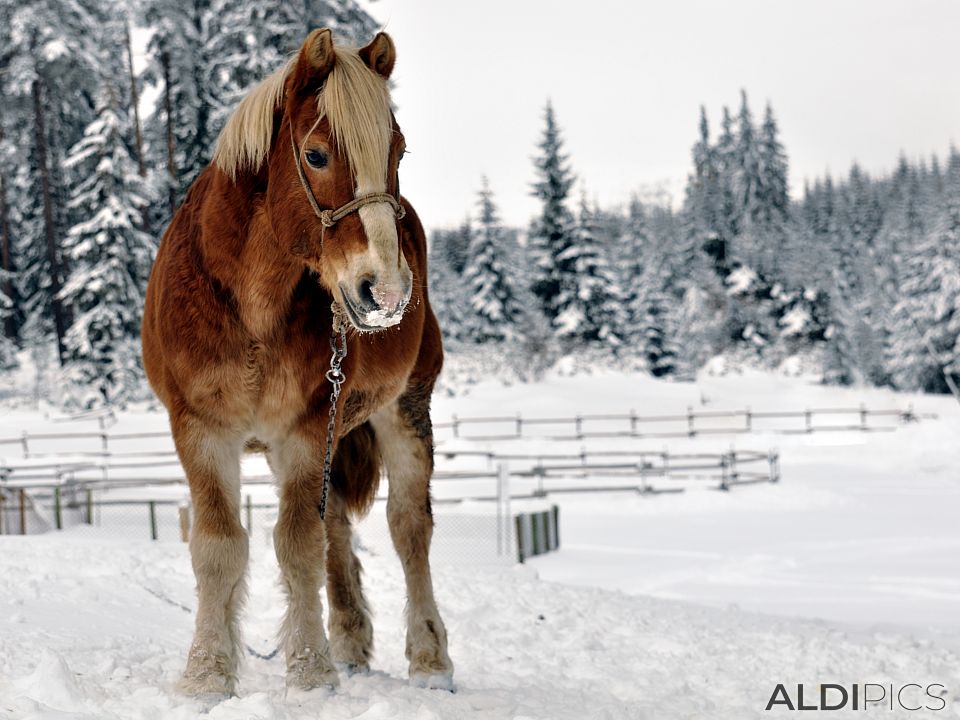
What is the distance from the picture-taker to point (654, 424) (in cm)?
3544

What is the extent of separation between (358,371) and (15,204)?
134 ft

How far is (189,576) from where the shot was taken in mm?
7582

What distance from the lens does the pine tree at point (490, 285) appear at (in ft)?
153

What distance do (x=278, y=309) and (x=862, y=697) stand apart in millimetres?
3844

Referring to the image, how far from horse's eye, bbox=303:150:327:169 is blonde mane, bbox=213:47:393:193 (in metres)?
0.08

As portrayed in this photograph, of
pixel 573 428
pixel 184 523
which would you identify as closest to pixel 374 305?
pixel 184 523

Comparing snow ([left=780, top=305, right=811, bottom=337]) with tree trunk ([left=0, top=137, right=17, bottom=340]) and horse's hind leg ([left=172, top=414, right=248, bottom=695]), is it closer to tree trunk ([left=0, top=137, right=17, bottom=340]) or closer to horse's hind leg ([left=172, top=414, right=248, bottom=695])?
tree trunk ([left=0, top=137, right=17, bottom=340])

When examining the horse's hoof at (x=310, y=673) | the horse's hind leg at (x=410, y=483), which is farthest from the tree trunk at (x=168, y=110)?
the horse's hoof at (x=310, y=673)

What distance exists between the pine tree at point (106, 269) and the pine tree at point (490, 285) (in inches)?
801

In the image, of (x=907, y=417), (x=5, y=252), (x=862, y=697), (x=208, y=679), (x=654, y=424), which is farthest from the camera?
(x=5, y=252)

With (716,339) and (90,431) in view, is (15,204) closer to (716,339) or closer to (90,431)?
(90,431)

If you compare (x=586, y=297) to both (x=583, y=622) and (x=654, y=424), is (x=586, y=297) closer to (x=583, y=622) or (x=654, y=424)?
(x=654, y=424)

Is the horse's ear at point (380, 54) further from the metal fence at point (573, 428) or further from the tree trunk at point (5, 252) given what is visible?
the tree trunk at point (5, 252)

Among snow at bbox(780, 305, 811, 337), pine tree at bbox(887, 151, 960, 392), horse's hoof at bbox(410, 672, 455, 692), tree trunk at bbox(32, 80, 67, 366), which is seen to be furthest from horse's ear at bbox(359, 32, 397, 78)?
snow at bbox(780, 305, 811, 337)
